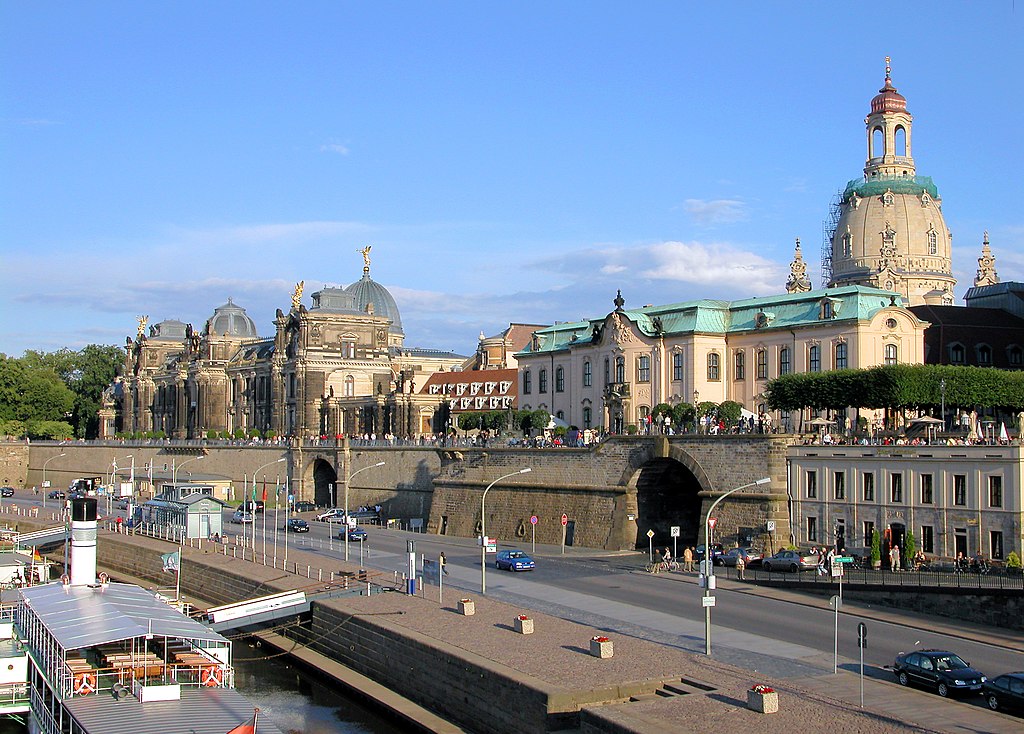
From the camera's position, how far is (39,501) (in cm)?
11988

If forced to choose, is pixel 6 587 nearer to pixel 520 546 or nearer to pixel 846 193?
pixel 520 546

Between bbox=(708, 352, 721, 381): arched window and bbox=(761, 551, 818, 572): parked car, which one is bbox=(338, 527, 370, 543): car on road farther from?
bbox=(761, 551, 818, 572): parked car

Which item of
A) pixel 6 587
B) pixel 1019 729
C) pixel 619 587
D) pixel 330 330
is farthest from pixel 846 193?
pixel 1019 729

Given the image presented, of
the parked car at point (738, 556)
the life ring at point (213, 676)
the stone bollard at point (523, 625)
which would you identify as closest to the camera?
the life ring at point (213, 676)

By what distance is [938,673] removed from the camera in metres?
31.8

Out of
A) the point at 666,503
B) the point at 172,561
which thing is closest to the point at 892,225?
the point at 666,503

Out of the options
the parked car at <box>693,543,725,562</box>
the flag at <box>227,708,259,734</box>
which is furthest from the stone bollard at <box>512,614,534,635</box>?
the parked car at <box>693,543,725,562</box>

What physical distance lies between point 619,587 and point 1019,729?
25.8 m

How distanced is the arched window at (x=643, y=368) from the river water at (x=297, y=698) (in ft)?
129

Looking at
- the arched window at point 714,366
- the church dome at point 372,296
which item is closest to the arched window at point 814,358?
the arched window at point 714,366

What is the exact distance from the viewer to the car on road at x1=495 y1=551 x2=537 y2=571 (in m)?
57.5

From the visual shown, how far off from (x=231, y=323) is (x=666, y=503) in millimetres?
99780

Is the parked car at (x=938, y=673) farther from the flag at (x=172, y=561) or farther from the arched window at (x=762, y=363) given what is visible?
the arched window at (x=762, y=363)

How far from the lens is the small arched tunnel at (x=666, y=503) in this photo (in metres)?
67.0
